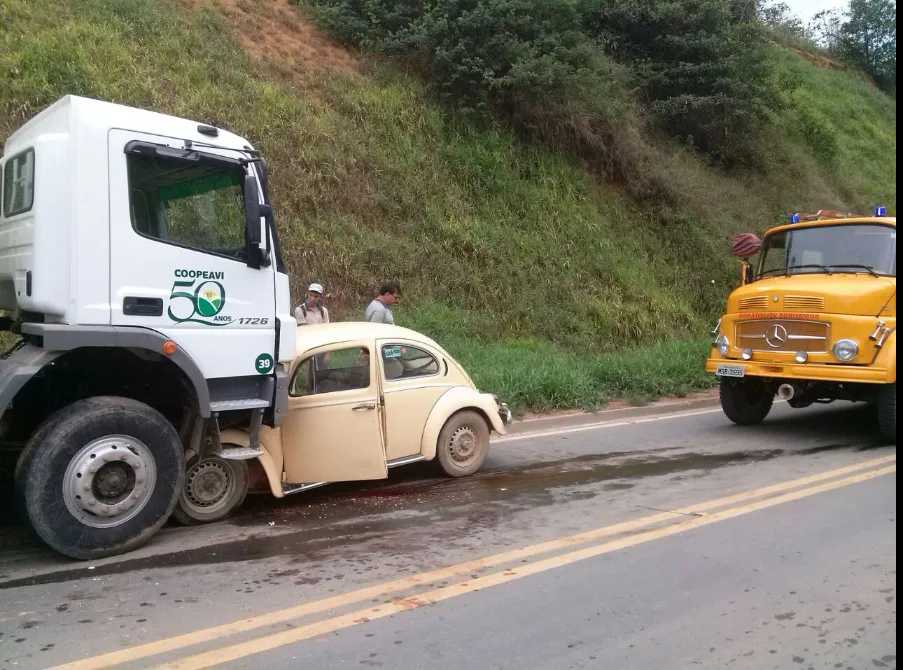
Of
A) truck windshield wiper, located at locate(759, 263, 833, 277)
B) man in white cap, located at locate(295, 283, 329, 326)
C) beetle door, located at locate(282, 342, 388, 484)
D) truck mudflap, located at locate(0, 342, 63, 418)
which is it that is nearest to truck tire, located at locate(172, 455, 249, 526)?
beetle door, located at locate(282, 342, 388, 484)

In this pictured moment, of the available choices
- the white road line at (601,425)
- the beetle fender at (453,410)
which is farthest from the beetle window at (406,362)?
the white road line at (601,425)

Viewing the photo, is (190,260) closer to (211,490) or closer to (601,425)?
(211,490)

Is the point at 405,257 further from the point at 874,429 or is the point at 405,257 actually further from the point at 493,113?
the point at 874,429

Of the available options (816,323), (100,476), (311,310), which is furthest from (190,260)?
(816,323)

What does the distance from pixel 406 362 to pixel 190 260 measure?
2175 millimetres

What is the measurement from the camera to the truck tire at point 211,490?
581cm

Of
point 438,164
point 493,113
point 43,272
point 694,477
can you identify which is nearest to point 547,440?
point 694,477

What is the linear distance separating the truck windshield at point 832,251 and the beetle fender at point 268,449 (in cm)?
680

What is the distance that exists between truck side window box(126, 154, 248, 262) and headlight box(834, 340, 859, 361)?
20.7 feet

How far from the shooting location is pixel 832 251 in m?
9.50

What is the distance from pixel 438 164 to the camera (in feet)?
53.4

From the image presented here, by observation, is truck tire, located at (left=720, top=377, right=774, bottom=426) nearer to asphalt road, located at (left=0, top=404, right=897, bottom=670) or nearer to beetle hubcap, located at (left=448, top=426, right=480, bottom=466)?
asphalt road, located at (left=0, top=404, right=897, bottom=670)

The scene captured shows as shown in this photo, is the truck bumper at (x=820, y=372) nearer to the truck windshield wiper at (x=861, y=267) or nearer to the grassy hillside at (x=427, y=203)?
the truck windshield wiper at (x=861, y=267)

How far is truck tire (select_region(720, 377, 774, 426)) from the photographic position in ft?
32.4
